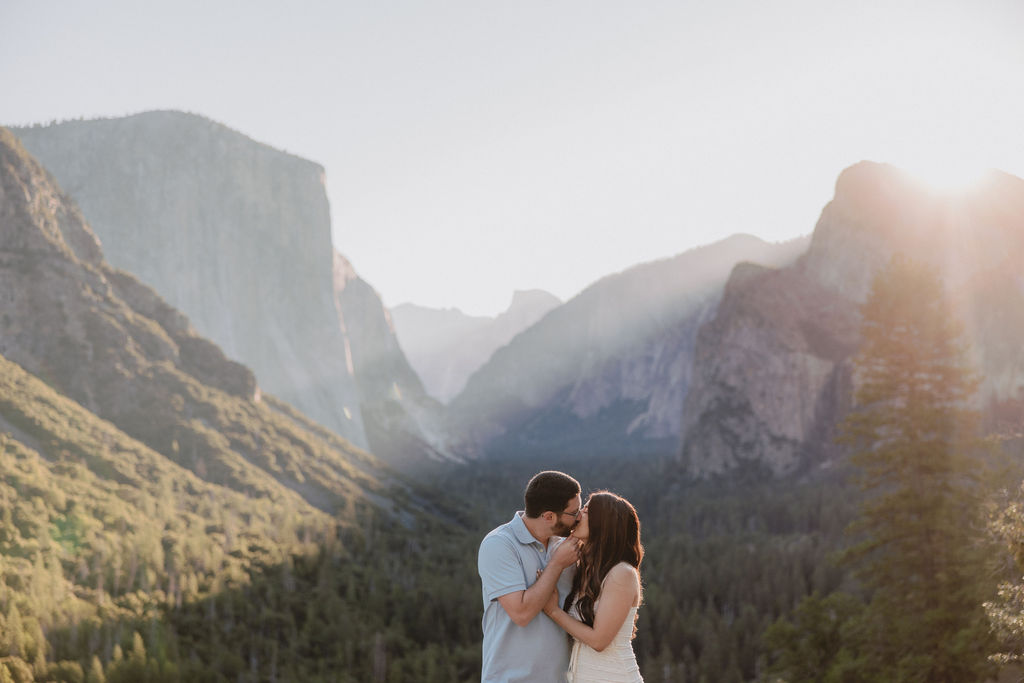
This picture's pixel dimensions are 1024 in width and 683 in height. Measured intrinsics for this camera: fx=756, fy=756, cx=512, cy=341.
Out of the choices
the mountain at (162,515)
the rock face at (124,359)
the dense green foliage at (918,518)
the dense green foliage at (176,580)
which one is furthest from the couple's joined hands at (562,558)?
the rock face at (124,359)

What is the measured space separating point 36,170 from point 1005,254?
159152 mm

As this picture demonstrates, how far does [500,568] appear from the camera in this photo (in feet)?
23.8

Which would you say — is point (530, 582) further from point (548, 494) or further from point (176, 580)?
point (176, 580)

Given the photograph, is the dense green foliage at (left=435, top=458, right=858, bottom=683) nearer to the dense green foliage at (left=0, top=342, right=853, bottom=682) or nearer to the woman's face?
the dense green foliage at (left=0, top=342, right=853, bottom=682)

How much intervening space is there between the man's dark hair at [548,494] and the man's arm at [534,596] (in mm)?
470

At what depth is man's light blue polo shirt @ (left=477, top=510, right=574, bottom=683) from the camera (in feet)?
23.8

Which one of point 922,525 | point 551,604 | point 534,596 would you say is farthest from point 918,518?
point 534,596

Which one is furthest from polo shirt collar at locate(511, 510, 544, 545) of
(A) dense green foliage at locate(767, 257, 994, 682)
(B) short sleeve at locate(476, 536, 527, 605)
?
(A) dense green foliage at locate(767, 257, 994, 682)

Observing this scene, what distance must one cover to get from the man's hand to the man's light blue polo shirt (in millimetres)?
333

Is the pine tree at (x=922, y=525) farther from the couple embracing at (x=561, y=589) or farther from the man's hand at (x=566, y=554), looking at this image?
the man's hand at (x=566, y=554)

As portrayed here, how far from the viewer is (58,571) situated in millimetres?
61219

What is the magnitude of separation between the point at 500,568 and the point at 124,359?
119932 mm

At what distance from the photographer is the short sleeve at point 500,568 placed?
283 inches

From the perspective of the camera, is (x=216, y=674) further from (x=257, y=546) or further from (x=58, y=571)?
(x=257, y=546)
